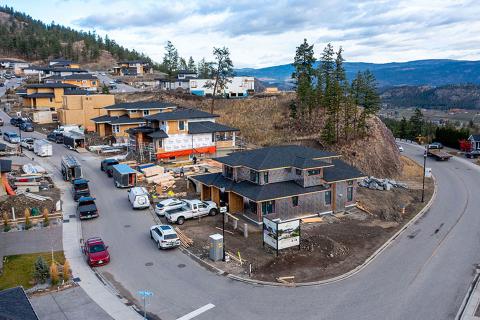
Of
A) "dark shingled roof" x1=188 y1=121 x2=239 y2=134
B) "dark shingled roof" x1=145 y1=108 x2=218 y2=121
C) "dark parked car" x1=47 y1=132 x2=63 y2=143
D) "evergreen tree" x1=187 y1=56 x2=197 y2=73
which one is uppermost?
"evergreen tree" x1=187 y1=56 x2=197 y2=73

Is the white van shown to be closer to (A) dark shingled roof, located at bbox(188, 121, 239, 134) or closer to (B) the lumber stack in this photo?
(B) the lumber stack

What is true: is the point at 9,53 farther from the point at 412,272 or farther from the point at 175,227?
the point at 412,272

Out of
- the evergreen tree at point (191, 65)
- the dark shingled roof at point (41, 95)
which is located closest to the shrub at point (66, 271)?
the dark shingled roof at point (41, 95)

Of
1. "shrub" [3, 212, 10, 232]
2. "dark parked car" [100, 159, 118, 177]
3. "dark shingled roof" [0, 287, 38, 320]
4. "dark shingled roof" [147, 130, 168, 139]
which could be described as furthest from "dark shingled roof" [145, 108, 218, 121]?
"dark shingled roof" [0, 287, 38, 320]

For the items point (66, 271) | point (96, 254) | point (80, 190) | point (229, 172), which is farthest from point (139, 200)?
point (66, 271)

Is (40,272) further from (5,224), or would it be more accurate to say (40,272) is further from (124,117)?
(124,117)

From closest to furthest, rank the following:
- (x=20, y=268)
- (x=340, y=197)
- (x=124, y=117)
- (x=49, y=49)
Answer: (x=20, y=268), (x=340, y=197), (x=124, y=117), (x=49, y=49)
